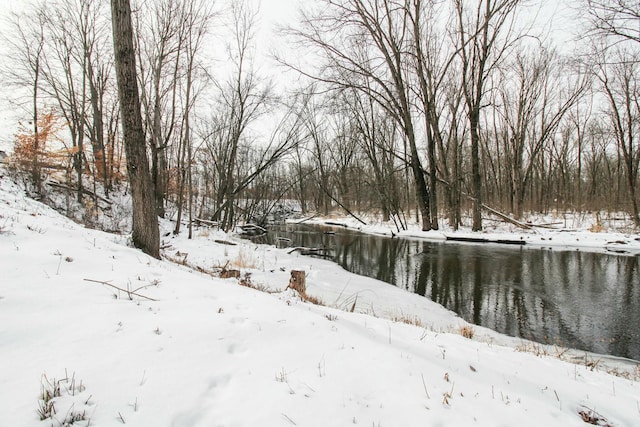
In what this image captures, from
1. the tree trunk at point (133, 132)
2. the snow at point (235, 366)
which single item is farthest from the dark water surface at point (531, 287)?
the tree trunk at point (133, 132)

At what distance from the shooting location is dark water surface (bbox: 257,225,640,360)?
14.9ft

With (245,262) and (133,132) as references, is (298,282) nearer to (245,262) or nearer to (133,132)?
(245,262)

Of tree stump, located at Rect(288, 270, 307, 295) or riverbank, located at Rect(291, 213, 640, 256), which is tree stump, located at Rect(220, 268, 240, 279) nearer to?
tree stump, located at Rect(288, 270, 307, 295)

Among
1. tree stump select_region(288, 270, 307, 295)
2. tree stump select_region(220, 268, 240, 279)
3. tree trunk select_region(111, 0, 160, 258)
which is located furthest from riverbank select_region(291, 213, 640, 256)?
tree trunk select_region(111, 0, 160, 258)

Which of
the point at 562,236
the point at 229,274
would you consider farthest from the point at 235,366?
the point at 562,236

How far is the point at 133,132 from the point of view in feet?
18.4

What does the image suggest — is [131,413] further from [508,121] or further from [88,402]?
[508,121]

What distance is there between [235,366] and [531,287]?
7.13 m

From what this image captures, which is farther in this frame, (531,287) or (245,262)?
(245,262)

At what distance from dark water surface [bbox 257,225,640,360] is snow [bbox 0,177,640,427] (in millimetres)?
1180

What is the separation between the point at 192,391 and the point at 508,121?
2583cm

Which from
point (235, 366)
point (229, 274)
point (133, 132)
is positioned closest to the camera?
point (235, 366)

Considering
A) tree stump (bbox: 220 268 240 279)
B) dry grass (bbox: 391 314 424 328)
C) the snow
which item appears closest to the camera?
the snow

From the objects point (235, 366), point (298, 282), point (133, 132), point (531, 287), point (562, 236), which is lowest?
point (531, 287)
